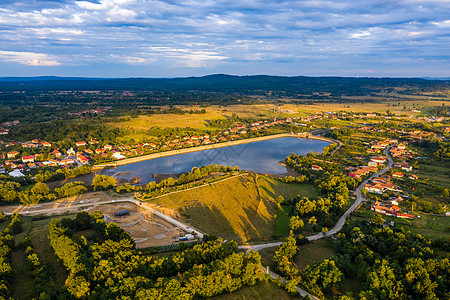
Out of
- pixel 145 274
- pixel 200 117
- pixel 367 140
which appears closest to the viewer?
pixel 145 274

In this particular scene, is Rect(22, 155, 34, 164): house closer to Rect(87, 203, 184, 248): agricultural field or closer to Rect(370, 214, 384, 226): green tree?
Rect(87, 203, 184, 248): agricultural field

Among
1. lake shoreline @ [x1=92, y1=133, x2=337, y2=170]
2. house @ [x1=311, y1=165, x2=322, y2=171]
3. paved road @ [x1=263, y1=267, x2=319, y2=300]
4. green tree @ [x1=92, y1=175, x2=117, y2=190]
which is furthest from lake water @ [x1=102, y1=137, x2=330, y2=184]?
paved road @ [x1=263, y1=267, x2=319, y2=300]

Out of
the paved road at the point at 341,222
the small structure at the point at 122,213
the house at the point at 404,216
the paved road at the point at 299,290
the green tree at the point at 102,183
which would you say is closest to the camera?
the paved road at the point at 299,290

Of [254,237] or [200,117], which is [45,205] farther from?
[200,117]

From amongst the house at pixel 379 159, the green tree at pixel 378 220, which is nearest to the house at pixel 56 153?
the green tree at pixel 378 220

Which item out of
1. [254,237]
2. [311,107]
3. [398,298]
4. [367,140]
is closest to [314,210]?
[254,237]

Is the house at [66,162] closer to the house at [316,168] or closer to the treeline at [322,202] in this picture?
the treeline at [322,202]
